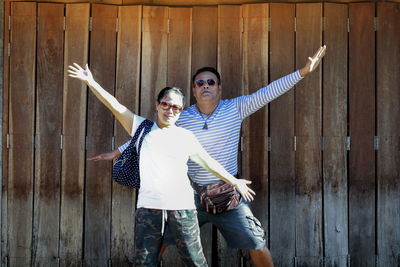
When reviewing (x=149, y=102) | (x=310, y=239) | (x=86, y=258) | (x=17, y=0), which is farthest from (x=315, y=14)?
(x=86, y=258)

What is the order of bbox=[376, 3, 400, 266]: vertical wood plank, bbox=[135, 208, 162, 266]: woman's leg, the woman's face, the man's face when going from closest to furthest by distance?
1. bbox=[135, 208, 162, 266]: woman's leg
2. the woman's face
3. the man's face
4. bbox=[376, 3, 400, 266]: vertical wood plank

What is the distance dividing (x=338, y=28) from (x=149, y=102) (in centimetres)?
177

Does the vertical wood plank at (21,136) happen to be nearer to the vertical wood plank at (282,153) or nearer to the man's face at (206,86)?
the man's face at (206,86)

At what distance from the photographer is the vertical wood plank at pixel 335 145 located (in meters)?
4.56

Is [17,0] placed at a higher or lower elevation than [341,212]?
higher

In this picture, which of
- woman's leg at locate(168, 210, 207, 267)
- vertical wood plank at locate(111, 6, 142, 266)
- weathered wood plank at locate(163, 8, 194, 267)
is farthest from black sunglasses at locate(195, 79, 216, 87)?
woman's leg at locate(168, 210, 207, 267)

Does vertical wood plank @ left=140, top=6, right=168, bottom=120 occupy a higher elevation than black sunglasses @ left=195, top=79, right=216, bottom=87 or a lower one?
higher

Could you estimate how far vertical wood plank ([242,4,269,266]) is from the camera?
458cm

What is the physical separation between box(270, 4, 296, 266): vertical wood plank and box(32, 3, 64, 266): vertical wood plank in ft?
6.10

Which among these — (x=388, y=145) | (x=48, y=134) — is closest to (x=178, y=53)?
(x=48, y=134)

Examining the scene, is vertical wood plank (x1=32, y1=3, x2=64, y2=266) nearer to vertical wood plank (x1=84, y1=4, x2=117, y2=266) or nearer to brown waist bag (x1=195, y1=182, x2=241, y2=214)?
vertical wood plank (x1=84, y1=4, x2=117, y2=266)

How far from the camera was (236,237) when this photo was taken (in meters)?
3.94

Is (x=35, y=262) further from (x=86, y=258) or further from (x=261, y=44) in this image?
(x=261, y=44)

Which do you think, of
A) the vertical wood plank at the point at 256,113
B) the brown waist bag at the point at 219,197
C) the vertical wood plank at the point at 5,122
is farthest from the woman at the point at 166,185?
the vertical wood plank at the point at 5,122
